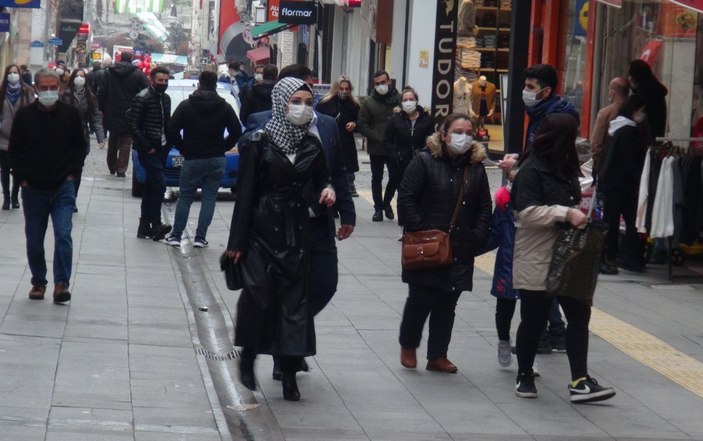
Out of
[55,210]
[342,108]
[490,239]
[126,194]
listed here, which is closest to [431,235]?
[490,239]

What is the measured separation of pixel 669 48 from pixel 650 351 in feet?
20.0

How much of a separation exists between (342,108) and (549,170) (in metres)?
9.82

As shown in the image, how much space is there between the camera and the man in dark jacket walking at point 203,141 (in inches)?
556

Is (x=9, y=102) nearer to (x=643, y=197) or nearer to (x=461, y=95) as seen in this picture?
(x=643, y=197)

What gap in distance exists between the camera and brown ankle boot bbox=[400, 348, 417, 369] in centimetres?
880

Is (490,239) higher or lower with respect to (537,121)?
lower

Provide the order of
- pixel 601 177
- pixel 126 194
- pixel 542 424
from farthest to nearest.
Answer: pixel 126 194 → pixel 601 177 → pixel 542 424

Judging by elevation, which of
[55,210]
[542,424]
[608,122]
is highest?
[608,122]

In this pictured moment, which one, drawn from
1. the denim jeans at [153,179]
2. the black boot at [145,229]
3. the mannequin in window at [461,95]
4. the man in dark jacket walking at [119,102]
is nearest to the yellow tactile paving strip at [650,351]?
the denim jeans at [153,179]

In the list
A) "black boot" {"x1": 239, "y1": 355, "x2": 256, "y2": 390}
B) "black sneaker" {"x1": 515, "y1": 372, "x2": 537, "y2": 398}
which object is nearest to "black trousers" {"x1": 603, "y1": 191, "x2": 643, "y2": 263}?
"black sneaker" {"x1": 515, "y1": 372, "x2": 537, "y2": 398}

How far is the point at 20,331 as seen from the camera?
367 inches

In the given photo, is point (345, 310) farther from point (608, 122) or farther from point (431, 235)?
point (608, 122)

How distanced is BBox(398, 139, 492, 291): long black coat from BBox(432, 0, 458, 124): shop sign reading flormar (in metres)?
11.1

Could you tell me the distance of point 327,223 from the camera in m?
8.05
